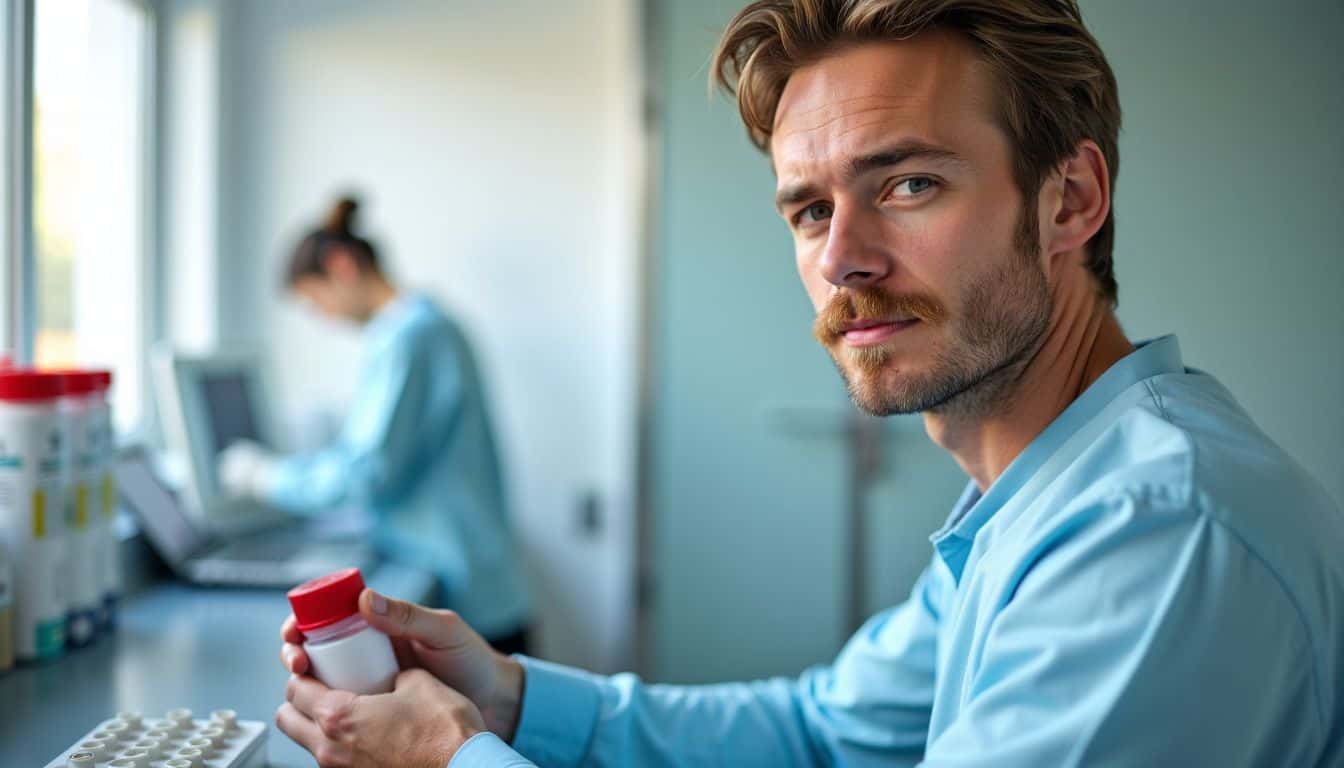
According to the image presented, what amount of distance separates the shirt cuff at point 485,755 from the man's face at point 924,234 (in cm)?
41

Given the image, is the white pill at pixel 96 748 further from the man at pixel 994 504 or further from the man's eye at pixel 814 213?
the man's eye at pixel 814 213

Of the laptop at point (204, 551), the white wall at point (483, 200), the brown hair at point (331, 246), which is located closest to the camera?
the laptop at point (204, 551)

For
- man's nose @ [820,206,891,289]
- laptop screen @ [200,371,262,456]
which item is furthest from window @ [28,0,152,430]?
man's nose @ [820,206,891,289]

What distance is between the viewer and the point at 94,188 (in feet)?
6.51

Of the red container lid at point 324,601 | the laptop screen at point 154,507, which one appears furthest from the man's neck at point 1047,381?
the laptop screen at point 154,507

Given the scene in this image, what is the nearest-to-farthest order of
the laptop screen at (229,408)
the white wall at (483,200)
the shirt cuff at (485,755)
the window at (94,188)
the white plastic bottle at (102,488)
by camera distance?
the shirt cuff at (485,755)
the white plastic bottle at (102,488)
the window at (94,188)
the laptop screen at (229,408)
the white wall at (483,200)

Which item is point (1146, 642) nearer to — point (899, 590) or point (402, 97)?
point (899, 590)

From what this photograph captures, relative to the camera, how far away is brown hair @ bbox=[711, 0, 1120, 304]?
0.83 meters

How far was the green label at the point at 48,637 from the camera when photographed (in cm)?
109

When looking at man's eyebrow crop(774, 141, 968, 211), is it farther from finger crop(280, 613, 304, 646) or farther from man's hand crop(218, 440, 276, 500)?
man's hand crop(218, 440, 276, 500)

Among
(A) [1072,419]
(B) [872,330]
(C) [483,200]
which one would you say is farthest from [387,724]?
(C) [483,200]

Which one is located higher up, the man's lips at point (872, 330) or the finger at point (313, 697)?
the man's lips at point (872, 330)

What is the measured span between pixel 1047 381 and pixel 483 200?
189 centimetres

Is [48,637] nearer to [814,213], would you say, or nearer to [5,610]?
[5,610]
